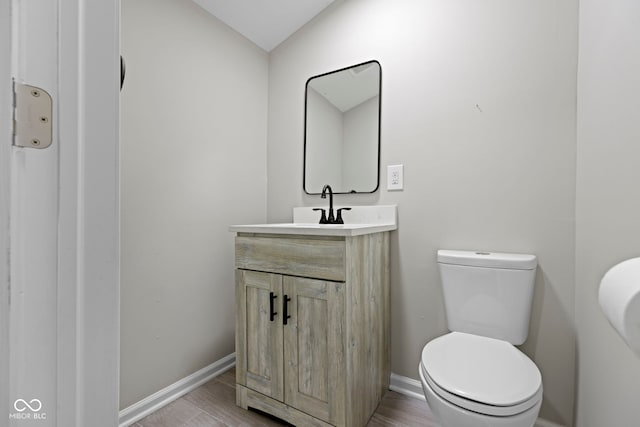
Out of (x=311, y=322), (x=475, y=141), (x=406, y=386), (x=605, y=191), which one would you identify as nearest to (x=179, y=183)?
(x=311, y=322)

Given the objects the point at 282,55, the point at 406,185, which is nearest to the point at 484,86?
the point at 406,185

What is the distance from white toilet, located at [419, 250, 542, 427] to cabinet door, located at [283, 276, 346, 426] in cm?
35

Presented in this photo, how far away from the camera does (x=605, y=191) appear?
0.96 m

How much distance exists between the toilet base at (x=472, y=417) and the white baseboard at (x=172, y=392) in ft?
4.23

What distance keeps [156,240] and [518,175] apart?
178 centimetres

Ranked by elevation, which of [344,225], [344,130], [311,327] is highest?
[344,130]

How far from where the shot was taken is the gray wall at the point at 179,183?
1.39 m

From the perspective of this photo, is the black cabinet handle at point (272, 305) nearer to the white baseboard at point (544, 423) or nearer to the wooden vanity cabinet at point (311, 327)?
the wooden vanity cabinet at point (311, 327)

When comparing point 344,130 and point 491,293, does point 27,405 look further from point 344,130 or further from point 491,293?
point 344,130

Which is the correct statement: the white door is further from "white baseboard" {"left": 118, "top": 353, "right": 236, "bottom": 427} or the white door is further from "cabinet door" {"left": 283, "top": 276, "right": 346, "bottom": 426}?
"white baseboard" {"left": 118, "top": 353, "right": 236, "bottom": 427}

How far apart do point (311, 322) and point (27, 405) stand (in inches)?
37.9

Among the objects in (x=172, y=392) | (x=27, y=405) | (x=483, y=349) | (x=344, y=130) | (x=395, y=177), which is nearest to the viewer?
(x=27, y=405)

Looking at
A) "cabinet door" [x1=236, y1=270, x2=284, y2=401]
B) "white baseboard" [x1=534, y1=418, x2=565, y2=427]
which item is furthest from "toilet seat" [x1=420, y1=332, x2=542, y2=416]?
"cabinet door" [x1=236, y1=270, x2=284, y2=401]

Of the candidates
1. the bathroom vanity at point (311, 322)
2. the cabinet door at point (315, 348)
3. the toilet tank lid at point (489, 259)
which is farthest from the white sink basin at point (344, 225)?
the toilet tank lid at point (489, 259)
